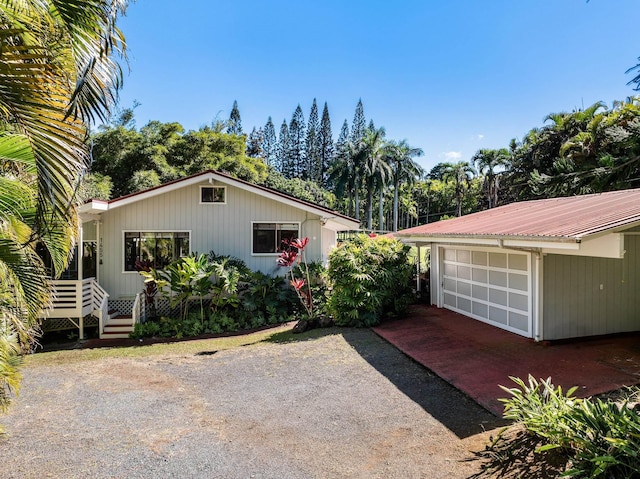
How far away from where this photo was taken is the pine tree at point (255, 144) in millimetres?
55622

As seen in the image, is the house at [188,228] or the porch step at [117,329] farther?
the house at [188,228]

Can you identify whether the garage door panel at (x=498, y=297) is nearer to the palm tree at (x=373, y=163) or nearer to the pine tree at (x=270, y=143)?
the palm tree at (x=373, y=163)

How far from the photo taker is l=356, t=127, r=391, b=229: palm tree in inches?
1665

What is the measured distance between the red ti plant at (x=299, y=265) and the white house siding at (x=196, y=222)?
2.28ft

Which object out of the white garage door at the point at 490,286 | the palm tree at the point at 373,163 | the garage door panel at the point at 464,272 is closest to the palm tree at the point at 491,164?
the palm tree at the point at 373,163

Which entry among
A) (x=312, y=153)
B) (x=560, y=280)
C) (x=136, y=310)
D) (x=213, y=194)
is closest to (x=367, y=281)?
(x=560, y=280)

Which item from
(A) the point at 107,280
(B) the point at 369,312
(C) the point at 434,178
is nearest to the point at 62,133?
(B) the point at 369,312

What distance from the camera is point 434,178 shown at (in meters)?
71.0

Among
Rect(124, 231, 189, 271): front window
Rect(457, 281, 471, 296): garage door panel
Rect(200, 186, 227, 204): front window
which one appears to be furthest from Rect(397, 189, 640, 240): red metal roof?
Rect(124, 231, 189, 271): front window

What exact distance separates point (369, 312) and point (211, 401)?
219 inches

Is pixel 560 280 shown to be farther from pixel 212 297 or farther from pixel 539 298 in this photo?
pixel 212 297

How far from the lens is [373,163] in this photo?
42281 mm

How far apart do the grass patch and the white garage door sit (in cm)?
518

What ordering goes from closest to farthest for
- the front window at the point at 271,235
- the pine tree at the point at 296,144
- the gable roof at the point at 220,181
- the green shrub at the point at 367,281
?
the green shrub at the point at 367,281, the gable roof at the point at 220,181, the front window at the point at 271,235, the pine tree at the point at 296,144
